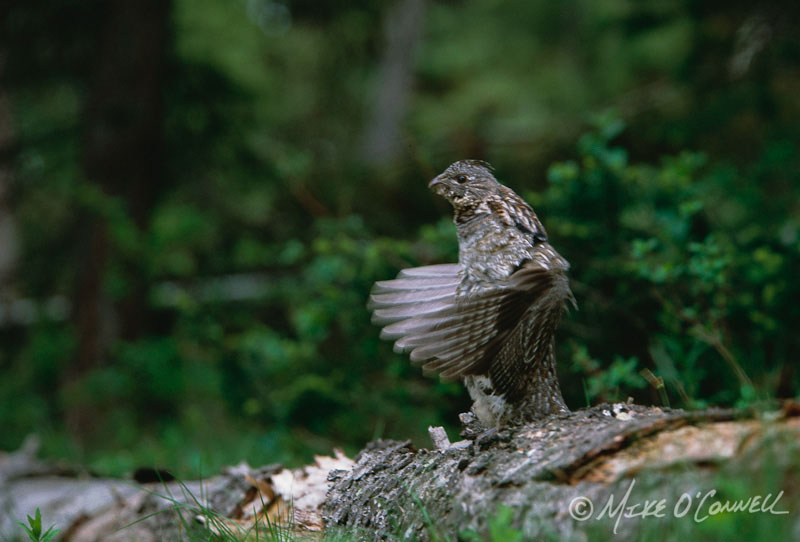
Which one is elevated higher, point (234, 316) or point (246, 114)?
point (246, 114)

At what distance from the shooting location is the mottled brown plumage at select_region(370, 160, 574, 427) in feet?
7.22

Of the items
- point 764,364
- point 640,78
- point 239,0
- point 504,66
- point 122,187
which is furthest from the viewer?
point 504,66

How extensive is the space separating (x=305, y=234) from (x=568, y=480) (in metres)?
4.75

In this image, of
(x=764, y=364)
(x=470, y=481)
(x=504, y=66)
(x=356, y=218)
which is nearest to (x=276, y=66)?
(x=504, y=66)

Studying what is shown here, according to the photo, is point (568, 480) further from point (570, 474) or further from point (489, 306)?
point (489, 306)

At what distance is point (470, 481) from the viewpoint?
6.82 ft

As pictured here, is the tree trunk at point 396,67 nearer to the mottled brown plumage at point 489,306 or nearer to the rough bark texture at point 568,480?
the mottled brown plumage at point 489,306

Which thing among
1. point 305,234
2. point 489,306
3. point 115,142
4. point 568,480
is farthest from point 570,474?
point 115,142

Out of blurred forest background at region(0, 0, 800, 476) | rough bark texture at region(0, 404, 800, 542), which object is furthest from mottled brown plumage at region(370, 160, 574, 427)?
blurred forest background at region(0, 0, 800, 476)

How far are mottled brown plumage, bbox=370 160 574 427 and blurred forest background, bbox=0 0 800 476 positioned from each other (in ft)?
2.35

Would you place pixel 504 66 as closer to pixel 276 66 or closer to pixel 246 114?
pixel 276 66

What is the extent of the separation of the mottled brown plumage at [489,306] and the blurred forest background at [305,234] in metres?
0.72

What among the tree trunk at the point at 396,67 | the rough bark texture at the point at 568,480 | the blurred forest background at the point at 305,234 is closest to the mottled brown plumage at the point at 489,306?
the rough bark texture at the point at 568,480

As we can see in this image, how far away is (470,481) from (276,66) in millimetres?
16601
